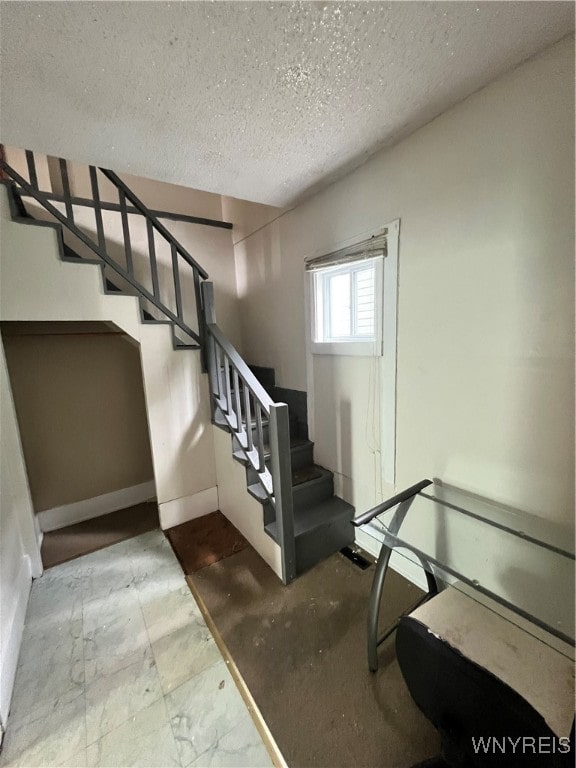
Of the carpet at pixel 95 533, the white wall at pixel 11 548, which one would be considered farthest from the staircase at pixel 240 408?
the carpet at pixel 95 533

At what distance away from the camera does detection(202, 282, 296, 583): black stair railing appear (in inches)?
63.9

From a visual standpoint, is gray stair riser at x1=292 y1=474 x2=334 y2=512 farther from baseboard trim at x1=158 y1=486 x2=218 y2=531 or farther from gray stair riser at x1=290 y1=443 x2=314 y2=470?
baseboard trim at x1=158 y1=486 x2=218 y2=531

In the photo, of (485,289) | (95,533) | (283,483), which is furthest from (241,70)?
(95,533)

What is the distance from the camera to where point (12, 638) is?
1.41 m

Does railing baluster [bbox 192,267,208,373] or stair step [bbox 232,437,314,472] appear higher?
railing baluster [bbox 192,267,208,373]

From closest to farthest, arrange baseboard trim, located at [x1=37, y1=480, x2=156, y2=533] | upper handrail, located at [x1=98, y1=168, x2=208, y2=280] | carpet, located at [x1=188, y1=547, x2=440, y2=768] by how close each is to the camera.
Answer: carpet, located at [x1=188, y1=547, x2=440, y2=768] < upper handrail, located at [x1=98, y1=168, x2=208, y2=280] < baseboard trim, located at [x1=37, y1=480, x2=156, y2=533]

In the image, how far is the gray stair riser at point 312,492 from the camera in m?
2.09

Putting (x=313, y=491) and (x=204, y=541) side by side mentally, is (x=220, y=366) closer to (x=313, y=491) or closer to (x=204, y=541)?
(x=313, y=491)

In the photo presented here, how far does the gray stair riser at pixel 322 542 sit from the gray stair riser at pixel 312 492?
0.71 feet

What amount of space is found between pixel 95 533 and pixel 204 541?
3.21 ft

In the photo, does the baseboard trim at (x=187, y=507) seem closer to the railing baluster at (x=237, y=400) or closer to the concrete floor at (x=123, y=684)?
the concrete floor at (x=123, y=684)

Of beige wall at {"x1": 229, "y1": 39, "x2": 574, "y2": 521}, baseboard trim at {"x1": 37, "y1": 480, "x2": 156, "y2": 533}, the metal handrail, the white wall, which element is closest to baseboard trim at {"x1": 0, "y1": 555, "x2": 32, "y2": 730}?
the white wall

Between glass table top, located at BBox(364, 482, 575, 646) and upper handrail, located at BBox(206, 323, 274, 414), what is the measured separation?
0.84 meters

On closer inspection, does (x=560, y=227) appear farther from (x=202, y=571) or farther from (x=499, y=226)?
(x=202, y=571)
